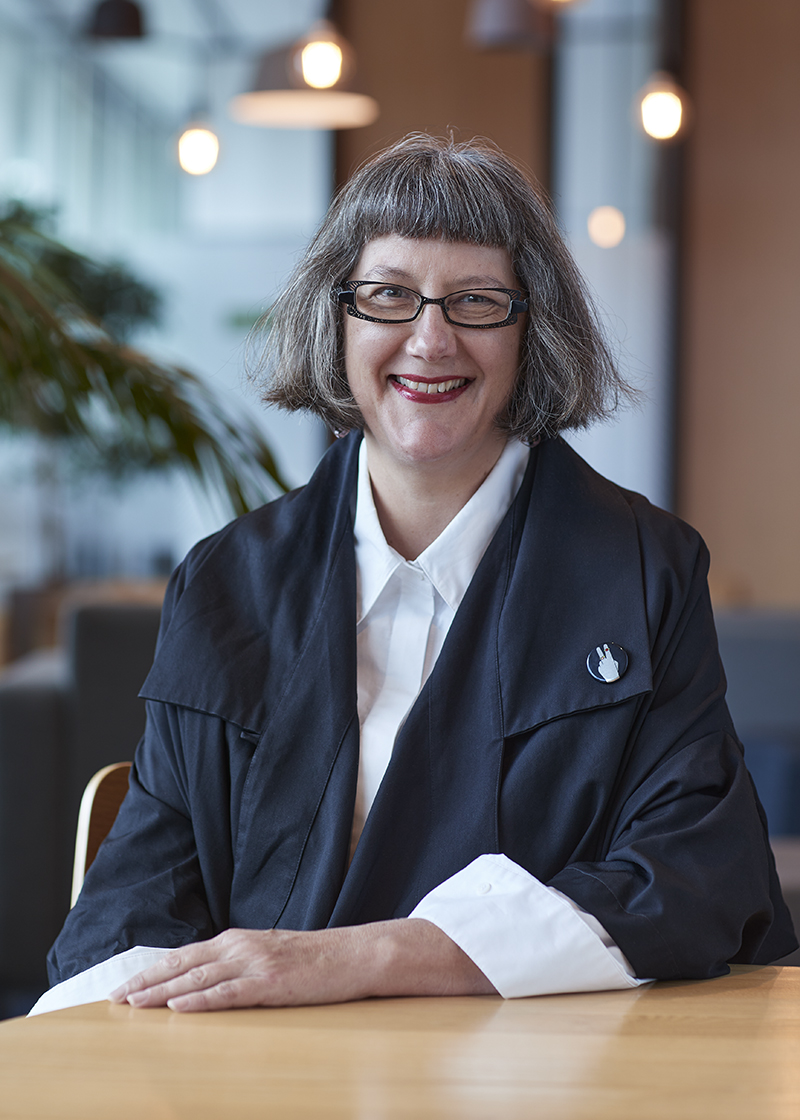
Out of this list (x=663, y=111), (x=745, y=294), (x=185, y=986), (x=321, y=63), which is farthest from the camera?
(x=745, y=294)

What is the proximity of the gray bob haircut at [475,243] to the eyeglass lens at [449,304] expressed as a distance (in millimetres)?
28

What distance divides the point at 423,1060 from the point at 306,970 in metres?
0.17

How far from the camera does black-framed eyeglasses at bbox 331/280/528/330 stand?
4.41 feet

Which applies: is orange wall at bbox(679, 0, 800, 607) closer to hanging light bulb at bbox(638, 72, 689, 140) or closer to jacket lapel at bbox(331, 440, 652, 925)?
hanging light bulb at bbox(638, 72, 689, 140)

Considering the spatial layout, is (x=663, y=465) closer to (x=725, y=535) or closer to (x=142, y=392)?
(x=725, y=535)

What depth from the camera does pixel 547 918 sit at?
110 cm

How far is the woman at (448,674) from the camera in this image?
3.91 ft

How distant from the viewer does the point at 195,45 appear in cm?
636

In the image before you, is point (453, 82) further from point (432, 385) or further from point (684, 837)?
point (684, 837)

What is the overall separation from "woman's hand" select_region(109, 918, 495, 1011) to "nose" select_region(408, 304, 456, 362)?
1.96 ft

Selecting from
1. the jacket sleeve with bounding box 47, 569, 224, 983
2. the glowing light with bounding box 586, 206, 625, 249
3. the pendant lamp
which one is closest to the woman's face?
the jacket sleeve with bounding box 47, 569, 224, 983

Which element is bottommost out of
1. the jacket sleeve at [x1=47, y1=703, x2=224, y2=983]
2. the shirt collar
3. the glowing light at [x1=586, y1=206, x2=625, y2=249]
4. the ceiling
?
the jacket sleeve at [x1=47, y1=703, x2=224, y2=983]

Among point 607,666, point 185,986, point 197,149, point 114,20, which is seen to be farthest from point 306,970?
point 114,20

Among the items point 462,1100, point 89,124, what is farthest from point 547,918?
point 89,124
